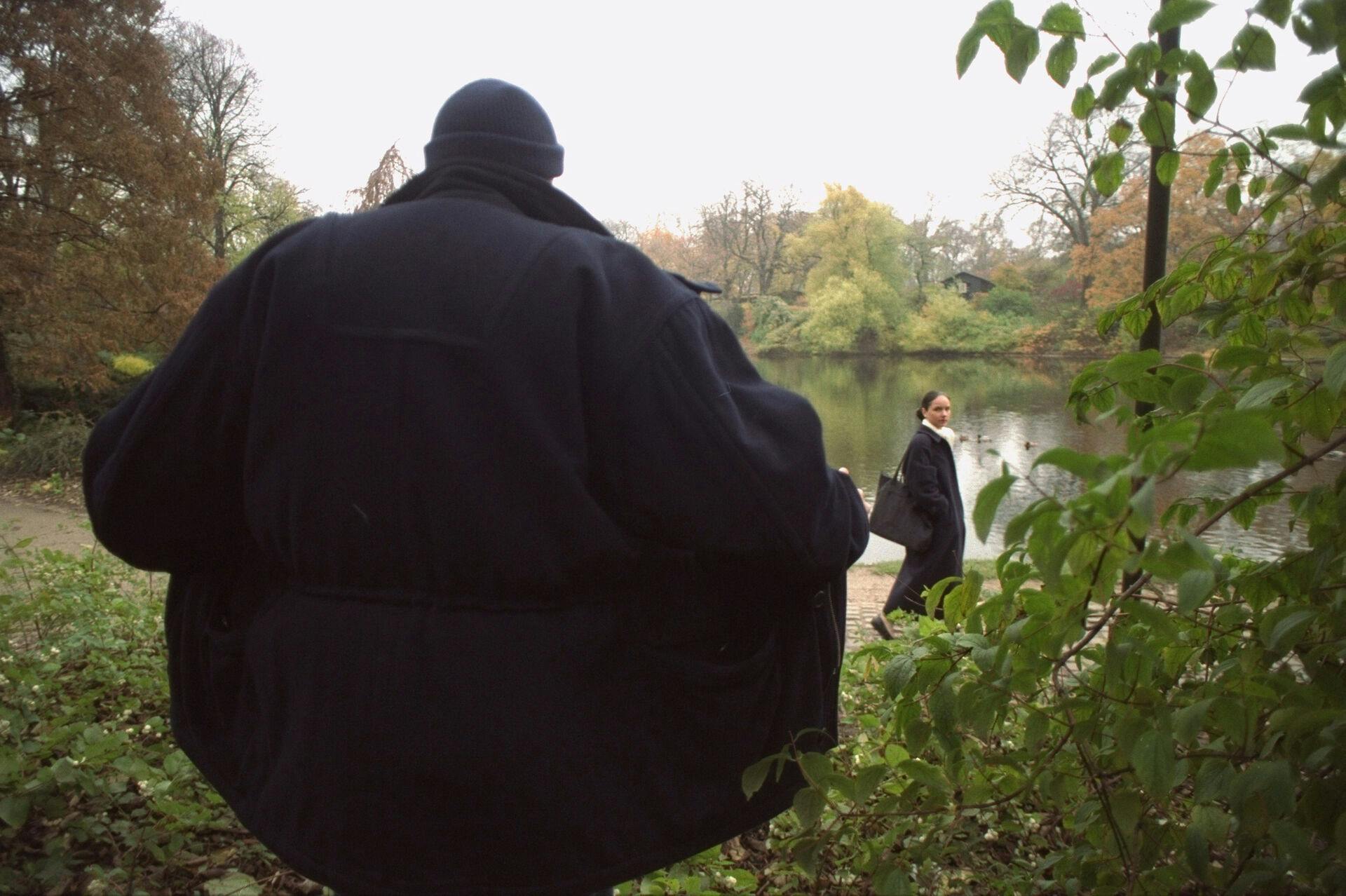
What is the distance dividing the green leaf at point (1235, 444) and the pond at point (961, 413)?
30.9ft

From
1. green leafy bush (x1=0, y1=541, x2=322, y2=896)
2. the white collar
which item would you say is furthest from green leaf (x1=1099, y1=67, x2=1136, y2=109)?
the white collar

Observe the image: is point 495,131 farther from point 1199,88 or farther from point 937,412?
point 937,412

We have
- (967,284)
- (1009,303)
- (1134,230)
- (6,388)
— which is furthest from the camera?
(967,284)

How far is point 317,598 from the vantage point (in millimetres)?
1229

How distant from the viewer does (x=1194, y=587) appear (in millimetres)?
970

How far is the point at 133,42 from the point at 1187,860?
1905 centimetres

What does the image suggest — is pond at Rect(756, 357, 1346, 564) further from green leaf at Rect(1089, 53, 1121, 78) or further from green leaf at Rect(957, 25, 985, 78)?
green leaf at Rect(957, 25, 985, 78)

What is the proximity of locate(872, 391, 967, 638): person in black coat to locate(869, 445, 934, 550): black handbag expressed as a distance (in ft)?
0.17

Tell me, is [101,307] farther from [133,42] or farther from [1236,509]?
[1236,509]

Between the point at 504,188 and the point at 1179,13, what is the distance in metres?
0.91

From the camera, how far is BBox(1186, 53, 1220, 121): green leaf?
4.83 ft

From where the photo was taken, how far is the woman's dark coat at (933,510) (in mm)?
6680

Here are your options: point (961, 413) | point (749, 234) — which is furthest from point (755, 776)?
point (749, 234)

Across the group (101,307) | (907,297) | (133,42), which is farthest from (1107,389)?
(907,297)
